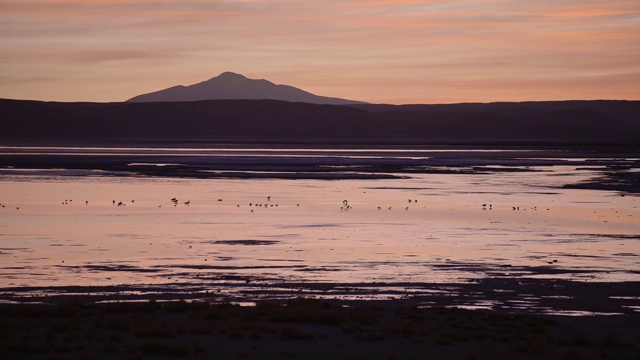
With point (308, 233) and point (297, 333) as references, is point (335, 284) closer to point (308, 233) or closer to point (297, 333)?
point (297, 333)

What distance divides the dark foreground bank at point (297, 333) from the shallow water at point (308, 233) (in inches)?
149

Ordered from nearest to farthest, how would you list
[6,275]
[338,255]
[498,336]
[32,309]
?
[498,336], [32,309], [6,275], [338,255]

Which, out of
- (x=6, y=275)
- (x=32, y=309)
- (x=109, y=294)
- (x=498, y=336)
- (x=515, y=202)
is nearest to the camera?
(x=498, y=336)

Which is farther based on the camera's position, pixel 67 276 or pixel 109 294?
pixel 67 276

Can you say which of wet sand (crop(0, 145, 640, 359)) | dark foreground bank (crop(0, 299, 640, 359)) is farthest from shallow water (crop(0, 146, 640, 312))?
dark foreground bank (crop(0, 299, 640, 359))

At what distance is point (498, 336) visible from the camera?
1494 centimetres

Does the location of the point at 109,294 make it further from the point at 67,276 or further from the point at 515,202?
the point at 515,202

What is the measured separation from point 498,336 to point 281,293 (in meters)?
5.38

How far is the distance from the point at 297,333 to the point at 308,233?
14.4 m

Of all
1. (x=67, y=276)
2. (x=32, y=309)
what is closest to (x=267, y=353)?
(x=32, y=309)

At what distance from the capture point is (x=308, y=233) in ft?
96.6

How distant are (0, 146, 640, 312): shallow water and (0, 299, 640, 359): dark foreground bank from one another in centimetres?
378

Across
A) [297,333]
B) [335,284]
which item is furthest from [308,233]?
[297,333]

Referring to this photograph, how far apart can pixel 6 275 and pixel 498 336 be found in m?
10.8
